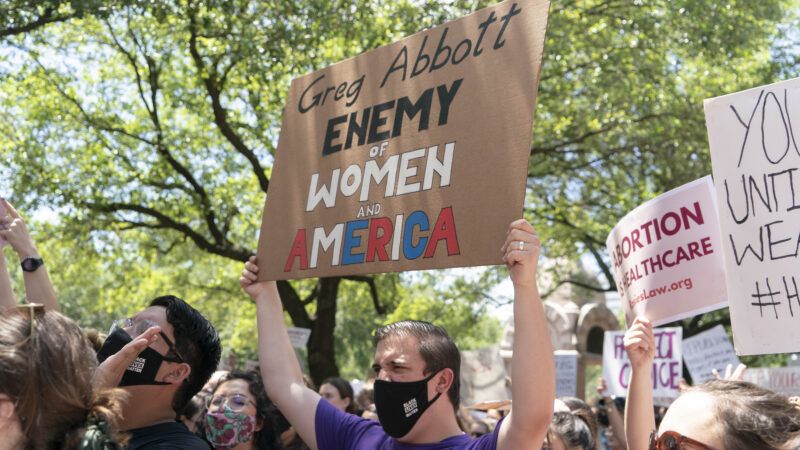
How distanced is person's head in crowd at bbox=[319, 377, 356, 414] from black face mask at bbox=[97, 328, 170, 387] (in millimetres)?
4186

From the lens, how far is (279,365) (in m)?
3.78

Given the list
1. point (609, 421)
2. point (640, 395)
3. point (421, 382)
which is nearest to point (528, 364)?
point (421, 382)

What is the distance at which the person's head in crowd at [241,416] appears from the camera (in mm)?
4262

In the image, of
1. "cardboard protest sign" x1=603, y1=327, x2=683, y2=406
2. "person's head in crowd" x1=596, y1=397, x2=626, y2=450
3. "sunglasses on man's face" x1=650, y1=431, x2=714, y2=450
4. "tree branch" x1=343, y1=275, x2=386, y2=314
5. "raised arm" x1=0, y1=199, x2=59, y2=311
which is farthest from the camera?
"tree branch" x1=343, y1=275, x2=386, y2=314

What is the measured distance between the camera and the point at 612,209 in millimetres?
17047

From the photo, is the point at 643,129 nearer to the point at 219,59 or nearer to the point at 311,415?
the point at 219,59

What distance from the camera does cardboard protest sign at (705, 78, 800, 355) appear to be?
339 cm

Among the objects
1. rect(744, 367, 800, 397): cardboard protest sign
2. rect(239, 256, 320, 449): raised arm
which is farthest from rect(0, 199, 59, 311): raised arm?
rect(744, 367, 800, 397): cardboard protest sign

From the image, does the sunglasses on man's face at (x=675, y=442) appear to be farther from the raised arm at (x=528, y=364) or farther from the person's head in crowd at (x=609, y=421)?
the person's head in crowd at (x=609, y=421)

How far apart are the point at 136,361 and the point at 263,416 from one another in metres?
1.18

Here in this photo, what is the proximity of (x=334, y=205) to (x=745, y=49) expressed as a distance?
461 inches

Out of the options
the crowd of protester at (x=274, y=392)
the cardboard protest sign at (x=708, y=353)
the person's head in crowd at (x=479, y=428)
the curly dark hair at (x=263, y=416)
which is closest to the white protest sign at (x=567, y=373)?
the cardboard protest sign at (x=708, y=353)

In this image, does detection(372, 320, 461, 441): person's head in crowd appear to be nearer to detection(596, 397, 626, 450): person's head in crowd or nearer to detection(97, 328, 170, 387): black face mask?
detection(97, 328, 170, 387): black face mask

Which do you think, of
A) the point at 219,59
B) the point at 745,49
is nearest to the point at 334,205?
the point at 219,59
